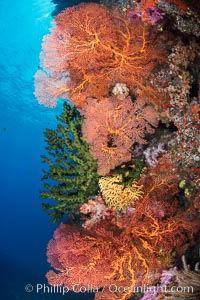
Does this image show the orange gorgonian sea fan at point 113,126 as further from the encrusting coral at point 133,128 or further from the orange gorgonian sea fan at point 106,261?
the orange gorgonian sea fan at point 106,261

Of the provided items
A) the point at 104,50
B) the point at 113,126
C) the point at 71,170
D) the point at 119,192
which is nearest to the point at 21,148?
the point at 71,170

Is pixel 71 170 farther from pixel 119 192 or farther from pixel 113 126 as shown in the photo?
pixel 113 126

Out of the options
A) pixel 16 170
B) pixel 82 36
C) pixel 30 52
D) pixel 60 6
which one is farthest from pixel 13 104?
pixel 16 170

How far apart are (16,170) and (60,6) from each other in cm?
8419

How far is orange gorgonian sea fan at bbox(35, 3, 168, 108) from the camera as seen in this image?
4508 mm

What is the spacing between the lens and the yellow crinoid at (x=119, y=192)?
4.91m

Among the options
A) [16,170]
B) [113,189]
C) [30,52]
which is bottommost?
[16,170]

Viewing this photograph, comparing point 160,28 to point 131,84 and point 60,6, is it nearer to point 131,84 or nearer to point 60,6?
point 131,84

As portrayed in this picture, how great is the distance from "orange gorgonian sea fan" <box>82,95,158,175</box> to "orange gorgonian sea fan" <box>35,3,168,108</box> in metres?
0.44

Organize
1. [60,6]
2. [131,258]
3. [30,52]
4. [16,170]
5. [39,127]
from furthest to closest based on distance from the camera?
[16,170] → [39,127] → [30,52] → [60,6] → [131,258]

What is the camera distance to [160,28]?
4.61m

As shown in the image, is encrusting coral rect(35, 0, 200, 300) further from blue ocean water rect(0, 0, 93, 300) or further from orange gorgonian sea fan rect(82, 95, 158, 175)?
blue ocean water rect(0, 0, 93, 300)

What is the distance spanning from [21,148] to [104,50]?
247ft

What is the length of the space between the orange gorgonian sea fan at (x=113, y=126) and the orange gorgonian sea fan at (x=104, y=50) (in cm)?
44
